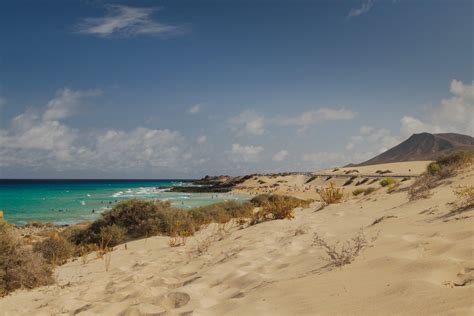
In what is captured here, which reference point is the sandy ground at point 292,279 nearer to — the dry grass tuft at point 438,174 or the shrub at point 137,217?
the dry grass tuft at point 438,174

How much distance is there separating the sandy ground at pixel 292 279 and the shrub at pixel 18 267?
316 mm

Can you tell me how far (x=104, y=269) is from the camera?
7.57 m

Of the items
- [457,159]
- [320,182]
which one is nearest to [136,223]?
[457,159]

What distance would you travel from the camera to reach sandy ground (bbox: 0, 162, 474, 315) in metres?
2.98

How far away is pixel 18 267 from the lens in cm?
643

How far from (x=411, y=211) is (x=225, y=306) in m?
5.47

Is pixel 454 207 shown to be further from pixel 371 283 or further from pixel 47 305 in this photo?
pixel 47 305

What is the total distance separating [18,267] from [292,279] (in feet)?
16.5

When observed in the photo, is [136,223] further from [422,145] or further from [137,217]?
[422,145]

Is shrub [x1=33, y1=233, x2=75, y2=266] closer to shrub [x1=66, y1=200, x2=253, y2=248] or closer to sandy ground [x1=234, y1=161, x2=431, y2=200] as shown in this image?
shrub [x1=66, y1=200, x2=253, y2=248]

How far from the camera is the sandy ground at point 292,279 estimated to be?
2977mm

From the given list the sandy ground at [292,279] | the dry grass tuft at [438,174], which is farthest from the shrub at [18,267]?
the dry grass tuft at [438,174]

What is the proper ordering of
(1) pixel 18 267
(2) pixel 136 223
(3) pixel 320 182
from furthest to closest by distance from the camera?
(3) pixel 320 182, (2) pixel 136 223, (1) pixel 18 267

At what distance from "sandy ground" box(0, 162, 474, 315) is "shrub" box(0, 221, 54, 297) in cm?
32
